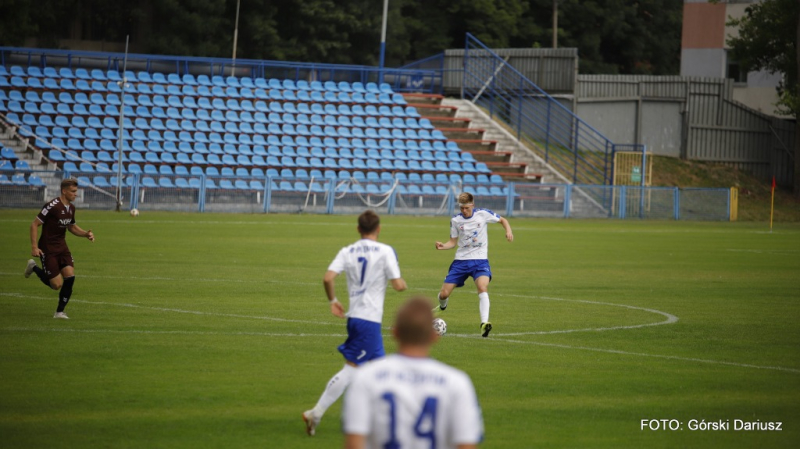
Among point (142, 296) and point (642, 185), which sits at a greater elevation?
point (642, 185)

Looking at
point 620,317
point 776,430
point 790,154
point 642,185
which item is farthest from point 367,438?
point 790,154

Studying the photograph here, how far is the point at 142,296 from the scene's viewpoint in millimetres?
16016

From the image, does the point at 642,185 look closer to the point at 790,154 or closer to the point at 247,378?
the point at 790,154

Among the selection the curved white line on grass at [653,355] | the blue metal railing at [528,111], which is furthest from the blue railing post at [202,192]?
the curved white line on grass at [653,355]

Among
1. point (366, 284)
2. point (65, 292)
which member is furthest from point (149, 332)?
point (366, 284)

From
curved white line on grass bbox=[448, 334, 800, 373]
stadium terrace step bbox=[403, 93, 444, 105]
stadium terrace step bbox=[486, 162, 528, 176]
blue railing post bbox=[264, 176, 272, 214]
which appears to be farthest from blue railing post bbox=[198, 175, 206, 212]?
curved white line on grass bbox=[448, 334, 800, 373]

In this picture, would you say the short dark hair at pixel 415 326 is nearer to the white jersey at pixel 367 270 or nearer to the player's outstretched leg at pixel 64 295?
the white jersey at pixel 367 270

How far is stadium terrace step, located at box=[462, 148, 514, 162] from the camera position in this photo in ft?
155

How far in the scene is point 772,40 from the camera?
53.4m

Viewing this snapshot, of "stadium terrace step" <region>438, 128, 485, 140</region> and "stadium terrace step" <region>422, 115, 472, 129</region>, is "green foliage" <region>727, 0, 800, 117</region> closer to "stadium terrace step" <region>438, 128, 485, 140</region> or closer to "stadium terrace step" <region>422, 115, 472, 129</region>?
"stadium terrace step" <region>438, 128, 485, 140</region>

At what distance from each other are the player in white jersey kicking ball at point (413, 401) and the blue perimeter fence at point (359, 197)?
105 ft

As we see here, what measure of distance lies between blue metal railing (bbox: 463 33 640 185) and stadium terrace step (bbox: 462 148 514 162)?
6.44ft

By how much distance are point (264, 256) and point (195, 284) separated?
5.56 meters

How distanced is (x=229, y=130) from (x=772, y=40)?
30.2 metres
